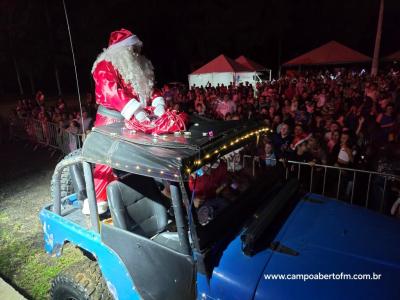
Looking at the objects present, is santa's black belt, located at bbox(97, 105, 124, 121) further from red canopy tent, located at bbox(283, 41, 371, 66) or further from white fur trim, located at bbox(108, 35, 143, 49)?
red canopy tent, located at bbox(283, 41, 371, 66)

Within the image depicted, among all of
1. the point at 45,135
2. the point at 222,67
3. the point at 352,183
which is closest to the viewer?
the point at 352,183

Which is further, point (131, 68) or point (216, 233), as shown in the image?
point (131, 68)

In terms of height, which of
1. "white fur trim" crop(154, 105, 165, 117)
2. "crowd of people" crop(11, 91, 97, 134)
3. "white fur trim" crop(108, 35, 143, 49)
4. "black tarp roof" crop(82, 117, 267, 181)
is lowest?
"crowd of people" crop(11, 91, 97, 134)

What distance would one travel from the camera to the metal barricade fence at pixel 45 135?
849cm

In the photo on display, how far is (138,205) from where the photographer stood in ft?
9.89

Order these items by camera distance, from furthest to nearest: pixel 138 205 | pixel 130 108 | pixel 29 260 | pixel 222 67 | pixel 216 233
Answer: pixel 222 67, pixel 29 260, pixel 130 108, pixel 138 205, pixel 216 233

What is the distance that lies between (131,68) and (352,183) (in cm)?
362

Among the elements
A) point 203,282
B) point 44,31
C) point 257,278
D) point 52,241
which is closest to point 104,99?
point 52,241

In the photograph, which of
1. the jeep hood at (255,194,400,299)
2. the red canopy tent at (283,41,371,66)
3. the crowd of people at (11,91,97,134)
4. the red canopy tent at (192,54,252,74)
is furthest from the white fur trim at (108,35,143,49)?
the red canopy tent at (283,41,371,66)

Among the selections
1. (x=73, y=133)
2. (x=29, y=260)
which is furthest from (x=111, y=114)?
(x=73, y=133)

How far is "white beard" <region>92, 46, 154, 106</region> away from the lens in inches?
146

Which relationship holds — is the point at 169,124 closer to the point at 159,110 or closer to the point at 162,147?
the point at 162,147

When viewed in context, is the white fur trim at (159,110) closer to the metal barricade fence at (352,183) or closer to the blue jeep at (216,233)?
the blue jeep at (216,233)

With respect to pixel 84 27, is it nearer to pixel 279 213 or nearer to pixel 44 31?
pixel 44 31
